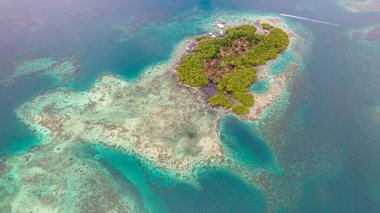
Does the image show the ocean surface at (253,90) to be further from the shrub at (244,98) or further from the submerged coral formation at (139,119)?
the shrub at (244,98)

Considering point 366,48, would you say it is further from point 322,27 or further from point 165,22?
point 165,22

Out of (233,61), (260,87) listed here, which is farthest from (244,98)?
(233,61)

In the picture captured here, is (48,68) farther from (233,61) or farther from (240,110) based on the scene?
(240,110)

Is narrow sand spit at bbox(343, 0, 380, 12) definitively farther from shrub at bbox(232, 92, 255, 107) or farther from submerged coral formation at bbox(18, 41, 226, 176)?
submerged coral formation at bbox(18, 41, 226, 176)

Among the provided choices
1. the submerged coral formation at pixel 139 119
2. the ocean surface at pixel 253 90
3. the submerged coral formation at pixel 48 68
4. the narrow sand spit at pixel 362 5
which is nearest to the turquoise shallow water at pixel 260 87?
the ocean surface at pixel 253 90

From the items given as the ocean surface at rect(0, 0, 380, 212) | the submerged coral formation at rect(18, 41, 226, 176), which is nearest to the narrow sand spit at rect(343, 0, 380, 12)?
the ocean surface at rect(0, 0, 380, 212)
